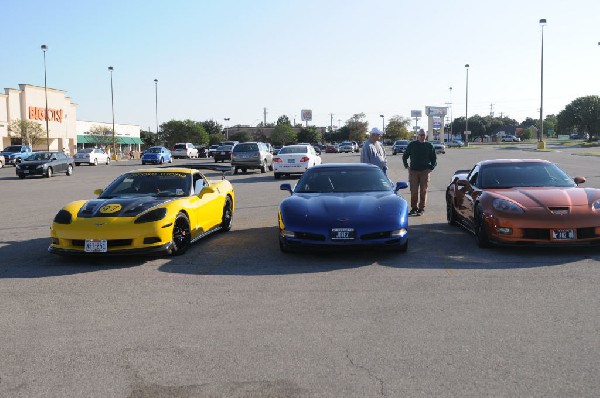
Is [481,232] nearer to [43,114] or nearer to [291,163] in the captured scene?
[291,163]

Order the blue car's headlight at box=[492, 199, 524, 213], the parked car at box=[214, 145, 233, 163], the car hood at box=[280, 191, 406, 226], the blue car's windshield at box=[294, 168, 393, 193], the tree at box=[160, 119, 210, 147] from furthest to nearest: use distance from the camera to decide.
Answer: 1. the tree at box=[160, 119, 210, 147]
2. the parked car at box=[214, 145, 233, 163]
3. the blue car's windshield at box=[294, 168, 393, 193]
4. the blue car's headlight at box=[492, 199, 524, 213]
5. the car hood at box=[280, 191, 406, 226]

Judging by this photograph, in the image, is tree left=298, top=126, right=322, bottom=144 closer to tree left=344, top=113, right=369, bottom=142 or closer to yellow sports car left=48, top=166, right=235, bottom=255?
tree left=344, top=113, right=369, bottom=142

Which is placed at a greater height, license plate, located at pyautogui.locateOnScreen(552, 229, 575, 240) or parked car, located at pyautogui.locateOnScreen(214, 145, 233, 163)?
parked car, located at pyautogui.locateOnScreen(214, 145, 233, 163)

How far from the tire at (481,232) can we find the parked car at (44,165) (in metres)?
26.0

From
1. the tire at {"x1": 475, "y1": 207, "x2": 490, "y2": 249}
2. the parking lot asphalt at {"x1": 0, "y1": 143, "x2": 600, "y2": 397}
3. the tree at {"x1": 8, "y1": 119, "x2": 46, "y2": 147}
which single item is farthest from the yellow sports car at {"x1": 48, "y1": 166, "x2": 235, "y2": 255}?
the tree at {"x1": 8, "y1": 119, "x2": 46, "y2": 147}

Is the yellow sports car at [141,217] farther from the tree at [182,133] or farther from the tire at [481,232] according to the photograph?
the tree at [182,133]

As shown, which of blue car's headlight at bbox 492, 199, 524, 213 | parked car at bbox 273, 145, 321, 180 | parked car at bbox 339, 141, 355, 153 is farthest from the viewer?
parked car at bbox 339, 141, 355, 153

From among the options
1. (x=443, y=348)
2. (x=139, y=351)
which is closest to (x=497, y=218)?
(x=443, y=348)

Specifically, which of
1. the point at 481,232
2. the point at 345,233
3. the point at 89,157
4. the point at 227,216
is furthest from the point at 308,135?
the point at 345,233

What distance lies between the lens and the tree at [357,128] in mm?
146750

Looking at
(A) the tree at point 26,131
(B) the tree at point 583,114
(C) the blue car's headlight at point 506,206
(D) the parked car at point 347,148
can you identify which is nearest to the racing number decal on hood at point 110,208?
(C) the blue car's headlight at point 506,206

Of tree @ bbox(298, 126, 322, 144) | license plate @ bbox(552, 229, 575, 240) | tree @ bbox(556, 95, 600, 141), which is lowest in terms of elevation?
license plate @ bbox(552, 229, 575, 240)

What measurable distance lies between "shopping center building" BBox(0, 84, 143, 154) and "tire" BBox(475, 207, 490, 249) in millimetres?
58432

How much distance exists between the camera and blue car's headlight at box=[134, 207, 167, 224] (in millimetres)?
7977
